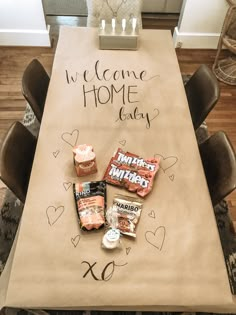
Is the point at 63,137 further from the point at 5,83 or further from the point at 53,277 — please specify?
the point at 5,83

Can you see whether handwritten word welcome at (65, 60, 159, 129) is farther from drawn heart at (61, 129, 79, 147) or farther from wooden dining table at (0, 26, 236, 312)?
drawn heart at (61, 129, 79, 147)

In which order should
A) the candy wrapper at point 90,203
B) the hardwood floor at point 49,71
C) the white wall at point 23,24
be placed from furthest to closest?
1. the white wall at point 23,24
2. the hardwood floor at point 49,71
3. the candy wrapper at point 90,203

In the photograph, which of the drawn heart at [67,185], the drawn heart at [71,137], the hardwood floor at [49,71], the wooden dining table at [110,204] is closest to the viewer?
the wooden dining table at [110,204]

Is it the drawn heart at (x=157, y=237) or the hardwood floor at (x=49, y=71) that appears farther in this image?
the hardwood floor at (x=49, y=71)

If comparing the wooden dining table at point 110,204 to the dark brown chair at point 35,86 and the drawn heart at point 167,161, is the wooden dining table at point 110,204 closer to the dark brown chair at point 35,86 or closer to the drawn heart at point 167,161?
the drawn heart at point 167,161

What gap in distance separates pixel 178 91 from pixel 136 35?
1.51ft

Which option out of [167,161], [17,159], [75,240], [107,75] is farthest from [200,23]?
[75,240]

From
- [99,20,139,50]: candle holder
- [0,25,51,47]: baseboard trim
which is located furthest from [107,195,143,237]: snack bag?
[0,25,51,47]: baseboard trim

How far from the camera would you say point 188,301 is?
2.93ft

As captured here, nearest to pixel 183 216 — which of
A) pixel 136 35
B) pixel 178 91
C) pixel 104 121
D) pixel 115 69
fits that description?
pixel 104 121

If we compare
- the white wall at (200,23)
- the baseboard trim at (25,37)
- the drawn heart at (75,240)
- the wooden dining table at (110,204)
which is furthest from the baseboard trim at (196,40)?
the drawn heart at (75,240)

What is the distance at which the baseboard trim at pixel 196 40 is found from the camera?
9.26ft

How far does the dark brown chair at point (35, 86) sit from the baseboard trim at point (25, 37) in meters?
1.38

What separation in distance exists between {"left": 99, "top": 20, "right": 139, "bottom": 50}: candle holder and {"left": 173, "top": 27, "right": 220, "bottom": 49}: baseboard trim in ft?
4.36
